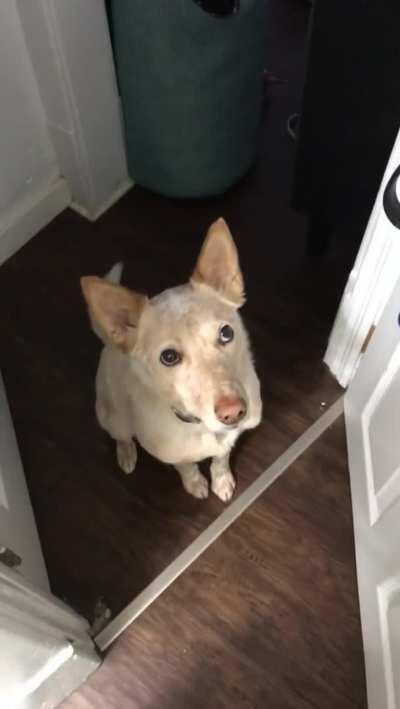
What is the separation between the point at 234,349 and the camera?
1.22 metres

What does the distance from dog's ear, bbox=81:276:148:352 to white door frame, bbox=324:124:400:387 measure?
1.69 ft

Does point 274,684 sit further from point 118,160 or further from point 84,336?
point 118,160

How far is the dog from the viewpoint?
1137 mm

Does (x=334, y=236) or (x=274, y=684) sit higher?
(x=334, y=236)

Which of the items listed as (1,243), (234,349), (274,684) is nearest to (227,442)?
(234,349)

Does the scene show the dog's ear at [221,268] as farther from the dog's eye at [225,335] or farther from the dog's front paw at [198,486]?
the dog's front paw at [198,486]

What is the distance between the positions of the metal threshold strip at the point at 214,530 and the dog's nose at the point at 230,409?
23.4 inches

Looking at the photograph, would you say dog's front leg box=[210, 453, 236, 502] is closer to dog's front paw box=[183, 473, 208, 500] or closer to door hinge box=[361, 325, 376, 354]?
dog's front paw box=[183, 473, 208, 500]

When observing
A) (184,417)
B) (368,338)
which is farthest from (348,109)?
(184,417)

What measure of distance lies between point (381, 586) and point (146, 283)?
1.18m

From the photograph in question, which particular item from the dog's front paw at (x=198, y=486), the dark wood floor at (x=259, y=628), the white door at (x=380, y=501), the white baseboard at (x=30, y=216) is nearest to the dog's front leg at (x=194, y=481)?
the dog's front paw at (x=198, y=486)

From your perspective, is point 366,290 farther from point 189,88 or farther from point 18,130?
point 18,130

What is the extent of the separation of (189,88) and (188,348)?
1.03 m

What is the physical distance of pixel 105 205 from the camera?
2.23m
